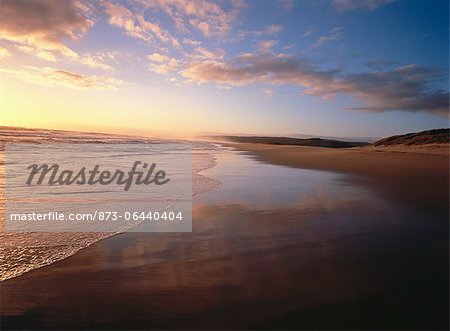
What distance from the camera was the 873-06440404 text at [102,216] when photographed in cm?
688

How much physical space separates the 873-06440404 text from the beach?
868mm

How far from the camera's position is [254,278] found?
4.01m

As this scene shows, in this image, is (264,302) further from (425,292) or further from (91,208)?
(91,208)

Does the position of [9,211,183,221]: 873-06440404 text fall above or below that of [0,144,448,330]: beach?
below

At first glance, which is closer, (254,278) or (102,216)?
(254,278)

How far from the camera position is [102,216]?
716 cm

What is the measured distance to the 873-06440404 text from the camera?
6.88 meters

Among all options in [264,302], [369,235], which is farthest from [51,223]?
[369,235]

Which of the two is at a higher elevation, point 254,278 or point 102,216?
point 254,278

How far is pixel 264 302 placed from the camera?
3.44 meters

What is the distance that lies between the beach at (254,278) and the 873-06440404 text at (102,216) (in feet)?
2.85

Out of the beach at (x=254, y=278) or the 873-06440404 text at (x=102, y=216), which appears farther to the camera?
the 873-06440404 text at (x=102, y=216)

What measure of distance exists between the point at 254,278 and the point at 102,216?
454cm

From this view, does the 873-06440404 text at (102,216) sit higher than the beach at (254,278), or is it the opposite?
the beach at (254,278)
